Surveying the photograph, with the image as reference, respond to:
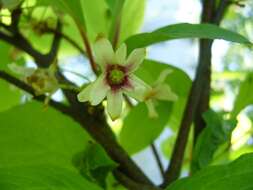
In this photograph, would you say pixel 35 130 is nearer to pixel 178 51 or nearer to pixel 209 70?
pixel 209 70

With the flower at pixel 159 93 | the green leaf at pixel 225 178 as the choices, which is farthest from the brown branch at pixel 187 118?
the green leaf at pixel 225 178

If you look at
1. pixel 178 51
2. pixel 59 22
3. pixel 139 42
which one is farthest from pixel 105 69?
pixel 178 51

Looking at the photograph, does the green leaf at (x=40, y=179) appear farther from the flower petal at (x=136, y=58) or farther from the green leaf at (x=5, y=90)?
the green leaf at (x=5, y=90)

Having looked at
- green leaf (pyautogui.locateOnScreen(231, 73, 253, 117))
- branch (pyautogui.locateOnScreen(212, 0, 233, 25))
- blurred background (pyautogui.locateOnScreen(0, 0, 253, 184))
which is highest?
branch (pyautogui.locateOnScreen(212, 0, 233, 25))

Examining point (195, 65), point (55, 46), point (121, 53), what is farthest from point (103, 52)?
point (195, 65)

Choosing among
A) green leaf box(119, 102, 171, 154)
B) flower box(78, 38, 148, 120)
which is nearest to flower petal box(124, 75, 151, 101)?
flower box(78, 38, 148, 120)

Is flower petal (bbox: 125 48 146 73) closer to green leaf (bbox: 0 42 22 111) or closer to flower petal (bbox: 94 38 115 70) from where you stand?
flower petal (bbox: 94 38 115 70)
